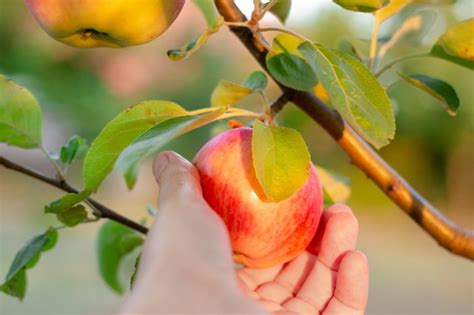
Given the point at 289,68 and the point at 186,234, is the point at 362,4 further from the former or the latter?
the point at 186,234

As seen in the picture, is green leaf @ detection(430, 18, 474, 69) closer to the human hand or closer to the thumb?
the human hand

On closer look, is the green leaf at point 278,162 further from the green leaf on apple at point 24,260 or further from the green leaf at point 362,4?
the green leaf on apple at point 24,260

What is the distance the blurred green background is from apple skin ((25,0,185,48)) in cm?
420

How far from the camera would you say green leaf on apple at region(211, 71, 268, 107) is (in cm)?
70

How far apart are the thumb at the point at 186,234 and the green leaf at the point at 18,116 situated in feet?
0.81

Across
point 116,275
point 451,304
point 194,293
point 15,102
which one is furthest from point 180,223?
point 451,304

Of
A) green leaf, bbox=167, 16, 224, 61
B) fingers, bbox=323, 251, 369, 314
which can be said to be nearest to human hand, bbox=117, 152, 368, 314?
fingers, bbox=323, 251, 369, 314

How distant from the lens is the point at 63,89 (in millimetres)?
5781

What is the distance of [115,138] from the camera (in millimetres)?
595

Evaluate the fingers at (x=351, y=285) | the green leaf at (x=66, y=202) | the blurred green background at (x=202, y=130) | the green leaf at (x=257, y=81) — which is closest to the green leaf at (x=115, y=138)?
the green leaf at (x=66, y=202)

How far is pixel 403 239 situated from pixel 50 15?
5535 millimetres

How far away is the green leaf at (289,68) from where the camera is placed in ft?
2.03

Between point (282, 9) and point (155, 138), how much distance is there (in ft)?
1.12

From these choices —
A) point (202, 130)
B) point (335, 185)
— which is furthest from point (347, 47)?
point (202, 130)
